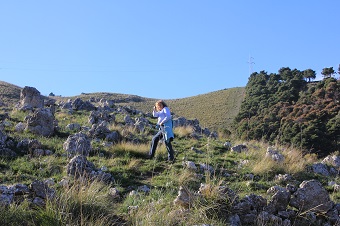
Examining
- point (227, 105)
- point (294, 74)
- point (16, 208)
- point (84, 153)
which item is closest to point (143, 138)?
point (84, 153)

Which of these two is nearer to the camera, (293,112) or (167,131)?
(167,131)

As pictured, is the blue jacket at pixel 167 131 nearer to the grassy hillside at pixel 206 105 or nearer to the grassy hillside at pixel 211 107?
the grassy hillside at pixel 206 105

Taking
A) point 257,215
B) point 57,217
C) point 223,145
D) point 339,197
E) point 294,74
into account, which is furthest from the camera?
point 294,74

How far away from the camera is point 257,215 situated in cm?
588

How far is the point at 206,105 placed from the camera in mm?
73812

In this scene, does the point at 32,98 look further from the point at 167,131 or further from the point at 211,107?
the point at 211,107

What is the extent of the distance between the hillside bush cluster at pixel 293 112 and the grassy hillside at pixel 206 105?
4.27m

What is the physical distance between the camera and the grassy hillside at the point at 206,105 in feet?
199

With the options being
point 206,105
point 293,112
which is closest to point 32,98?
point 293,112

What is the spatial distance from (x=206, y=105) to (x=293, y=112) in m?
34.7

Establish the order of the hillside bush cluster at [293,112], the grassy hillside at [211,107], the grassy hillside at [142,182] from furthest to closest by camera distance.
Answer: the grassy hillside at [211,107] → the hillside bush cluster at [293,112] → the grassy hillside at [142,182]

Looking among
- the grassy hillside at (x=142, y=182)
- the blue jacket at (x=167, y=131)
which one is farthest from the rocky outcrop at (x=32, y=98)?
the blue jacket at (x=167, y=131)

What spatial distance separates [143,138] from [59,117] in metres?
5.19

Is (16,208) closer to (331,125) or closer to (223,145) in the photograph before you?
(223,145)
